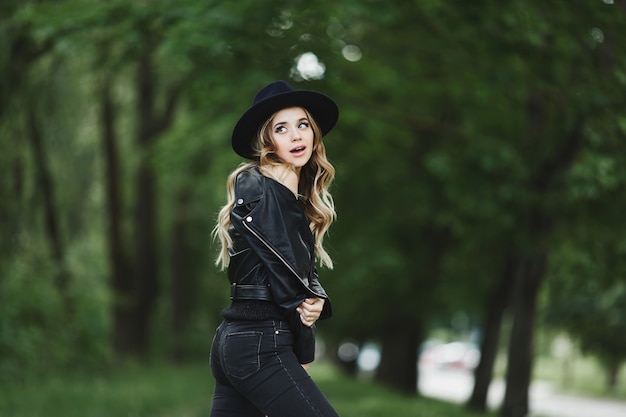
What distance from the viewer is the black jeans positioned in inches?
130

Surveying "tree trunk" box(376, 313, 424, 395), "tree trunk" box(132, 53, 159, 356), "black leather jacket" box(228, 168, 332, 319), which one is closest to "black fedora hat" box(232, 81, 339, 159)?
"black leather jacket" box(228, 168, 332, 319)

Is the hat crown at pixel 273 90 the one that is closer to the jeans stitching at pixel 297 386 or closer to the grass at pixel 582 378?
the jeans stitching at pixel 297 386

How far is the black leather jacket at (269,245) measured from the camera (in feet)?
11.0

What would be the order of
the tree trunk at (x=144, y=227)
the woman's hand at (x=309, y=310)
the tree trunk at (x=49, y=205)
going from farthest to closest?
1. the tree trunk at (x=144, y=227)
2. the tree trunk at (x=49, y=205)
3. the woman's hand at (x=309, y=310)

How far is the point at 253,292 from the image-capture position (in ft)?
11.1

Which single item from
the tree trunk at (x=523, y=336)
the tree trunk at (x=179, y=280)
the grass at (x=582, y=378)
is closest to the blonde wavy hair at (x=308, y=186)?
the tree trunk at (x=523, y=336)

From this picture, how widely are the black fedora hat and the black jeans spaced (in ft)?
2.62

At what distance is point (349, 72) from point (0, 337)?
678 centimetres

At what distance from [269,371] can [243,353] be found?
0.12 metres

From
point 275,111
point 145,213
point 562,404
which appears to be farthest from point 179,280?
point 275,111

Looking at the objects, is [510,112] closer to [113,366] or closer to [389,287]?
[389,287]

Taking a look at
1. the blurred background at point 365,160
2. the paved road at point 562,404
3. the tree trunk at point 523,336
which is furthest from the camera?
the paved road at point 562,404

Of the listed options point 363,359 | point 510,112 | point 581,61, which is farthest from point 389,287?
point 363,359

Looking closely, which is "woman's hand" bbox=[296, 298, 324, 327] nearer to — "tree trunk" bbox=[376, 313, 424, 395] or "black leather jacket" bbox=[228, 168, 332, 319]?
"black leather jacket" bbox=[228, 168, 332, 319]
